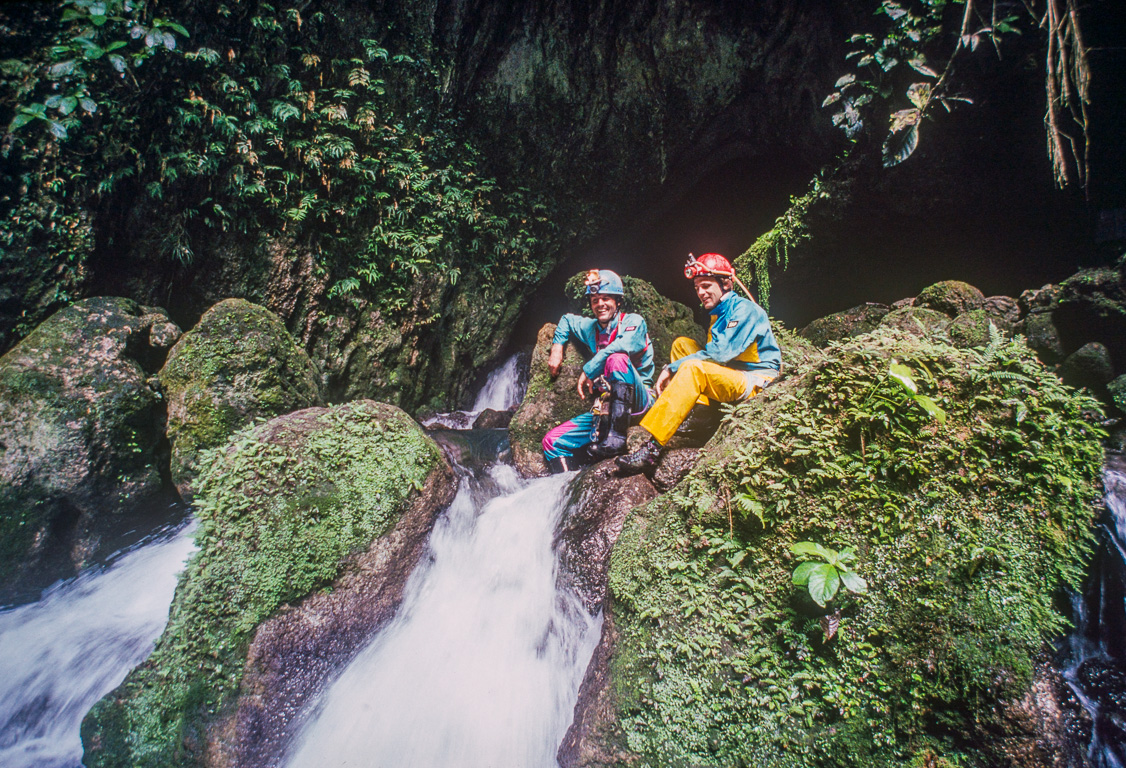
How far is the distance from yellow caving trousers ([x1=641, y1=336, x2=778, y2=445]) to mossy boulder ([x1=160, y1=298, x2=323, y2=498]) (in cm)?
441

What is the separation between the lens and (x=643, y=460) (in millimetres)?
4031

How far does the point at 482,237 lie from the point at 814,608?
27.2 feet

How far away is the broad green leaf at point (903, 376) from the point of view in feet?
7.68

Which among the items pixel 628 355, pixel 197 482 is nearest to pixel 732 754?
pixel 628 355

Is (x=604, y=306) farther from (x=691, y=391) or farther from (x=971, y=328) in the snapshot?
(x=971, y=328)

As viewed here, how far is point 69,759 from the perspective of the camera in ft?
10.1

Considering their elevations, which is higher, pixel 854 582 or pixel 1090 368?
pixel 1090 368

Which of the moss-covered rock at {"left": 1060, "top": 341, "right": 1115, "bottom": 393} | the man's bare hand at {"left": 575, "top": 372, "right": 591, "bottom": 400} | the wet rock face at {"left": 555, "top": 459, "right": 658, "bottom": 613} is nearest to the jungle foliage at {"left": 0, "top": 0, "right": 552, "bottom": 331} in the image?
the man's bare hand at {"left": 575, "top": 372, "right": 591, "bottom": 400}

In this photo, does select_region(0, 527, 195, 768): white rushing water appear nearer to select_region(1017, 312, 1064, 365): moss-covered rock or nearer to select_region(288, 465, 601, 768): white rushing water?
select_region(288, 465, 601, 768): white rushing water

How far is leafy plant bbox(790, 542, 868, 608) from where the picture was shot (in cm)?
209

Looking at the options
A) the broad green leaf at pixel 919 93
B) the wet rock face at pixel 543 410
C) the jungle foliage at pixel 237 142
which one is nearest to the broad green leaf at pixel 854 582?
the wet rock face at pixel 543 410

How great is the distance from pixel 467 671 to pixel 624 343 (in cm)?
384

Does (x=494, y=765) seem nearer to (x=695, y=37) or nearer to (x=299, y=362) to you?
(x=299, y=362)

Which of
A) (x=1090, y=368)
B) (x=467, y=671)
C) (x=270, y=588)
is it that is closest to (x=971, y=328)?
(x=1090, y=368)
